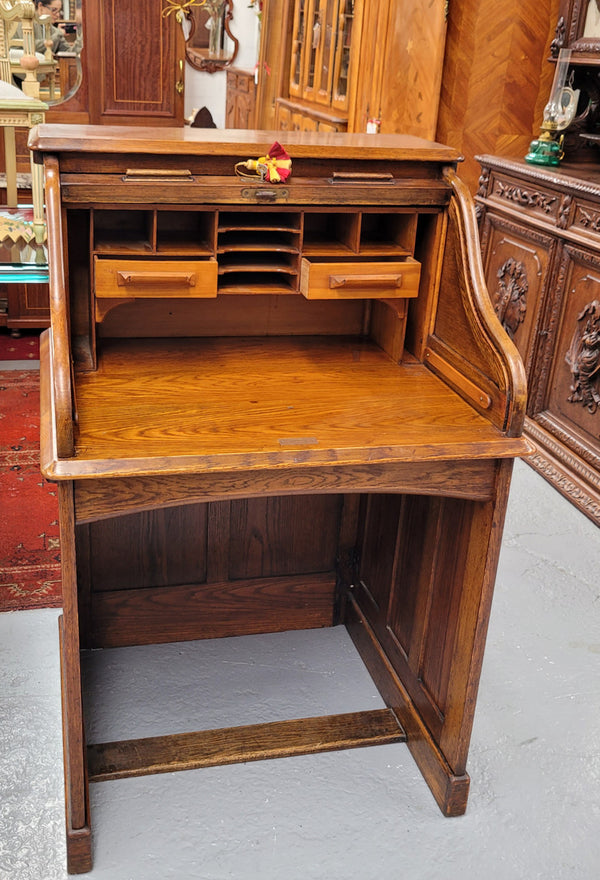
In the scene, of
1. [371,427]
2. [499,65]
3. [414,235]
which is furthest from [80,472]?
[499,65]

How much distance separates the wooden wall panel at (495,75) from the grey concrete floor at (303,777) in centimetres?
275

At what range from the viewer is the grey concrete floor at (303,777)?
79.9 inches

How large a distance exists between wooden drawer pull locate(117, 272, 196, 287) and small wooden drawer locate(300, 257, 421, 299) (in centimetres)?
27

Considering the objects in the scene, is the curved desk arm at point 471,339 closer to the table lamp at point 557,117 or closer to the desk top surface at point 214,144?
the desk top surface at point 214,144

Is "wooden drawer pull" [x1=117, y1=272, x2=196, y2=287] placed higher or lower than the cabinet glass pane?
lower

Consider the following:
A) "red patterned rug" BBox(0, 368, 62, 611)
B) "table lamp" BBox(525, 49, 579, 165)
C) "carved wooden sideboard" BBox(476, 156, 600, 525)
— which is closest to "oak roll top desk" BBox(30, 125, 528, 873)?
"red patterned rug" BBox(0, 368, 62, 611)

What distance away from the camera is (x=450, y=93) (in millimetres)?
4844

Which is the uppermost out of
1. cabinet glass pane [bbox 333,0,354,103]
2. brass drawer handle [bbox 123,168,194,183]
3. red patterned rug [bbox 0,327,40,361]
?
cabinet glass pane [bbox 333,0,354,103]

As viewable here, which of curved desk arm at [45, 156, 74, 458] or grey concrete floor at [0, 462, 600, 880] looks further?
grey concrete floor at [0, 462, 600, 880]

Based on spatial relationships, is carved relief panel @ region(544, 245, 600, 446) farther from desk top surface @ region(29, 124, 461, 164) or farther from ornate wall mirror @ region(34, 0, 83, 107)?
ornate wall mirror @ region(34, 0, 83, 107)

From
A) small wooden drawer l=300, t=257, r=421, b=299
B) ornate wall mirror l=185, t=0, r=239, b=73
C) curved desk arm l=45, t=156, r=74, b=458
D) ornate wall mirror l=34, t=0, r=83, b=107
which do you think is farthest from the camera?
ornate wall mirror l=185, t=0, r=239, b=73

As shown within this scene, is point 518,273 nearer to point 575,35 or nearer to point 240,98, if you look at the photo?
point 575,35

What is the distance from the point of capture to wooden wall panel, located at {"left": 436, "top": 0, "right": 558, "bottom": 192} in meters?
4.55

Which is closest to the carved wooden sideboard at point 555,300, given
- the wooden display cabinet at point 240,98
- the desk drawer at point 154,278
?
the desk drawer at point 154,278
